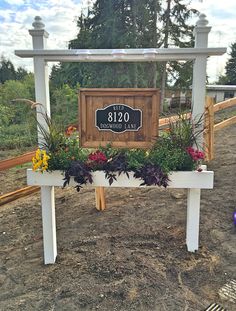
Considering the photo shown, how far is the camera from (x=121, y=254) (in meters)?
2.98

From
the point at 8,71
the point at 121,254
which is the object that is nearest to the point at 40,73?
the point at 121,254

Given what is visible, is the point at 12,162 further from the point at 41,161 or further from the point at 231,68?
the point at 231,68

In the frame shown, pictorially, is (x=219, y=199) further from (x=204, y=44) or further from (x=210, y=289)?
(x=204, y=44)

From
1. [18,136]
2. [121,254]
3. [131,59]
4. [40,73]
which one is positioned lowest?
[121,254]

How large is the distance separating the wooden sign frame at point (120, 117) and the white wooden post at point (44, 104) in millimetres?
346

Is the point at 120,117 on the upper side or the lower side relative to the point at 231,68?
lower

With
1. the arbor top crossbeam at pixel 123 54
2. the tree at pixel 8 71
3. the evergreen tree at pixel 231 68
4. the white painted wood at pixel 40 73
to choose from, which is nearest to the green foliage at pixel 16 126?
the white painted wood at pixel 40 73

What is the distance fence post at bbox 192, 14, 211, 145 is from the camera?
251 cm

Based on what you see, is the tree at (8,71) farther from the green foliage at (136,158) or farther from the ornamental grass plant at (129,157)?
the green foliage at (136,158)

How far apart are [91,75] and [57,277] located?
13.3 metres

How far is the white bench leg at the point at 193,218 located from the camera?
2814mm

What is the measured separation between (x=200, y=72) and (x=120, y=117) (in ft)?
2.61

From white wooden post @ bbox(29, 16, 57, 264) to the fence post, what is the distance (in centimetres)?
133

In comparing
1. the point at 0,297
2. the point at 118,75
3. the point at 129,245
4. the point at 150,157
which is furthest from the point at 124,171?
the point at 118,75
